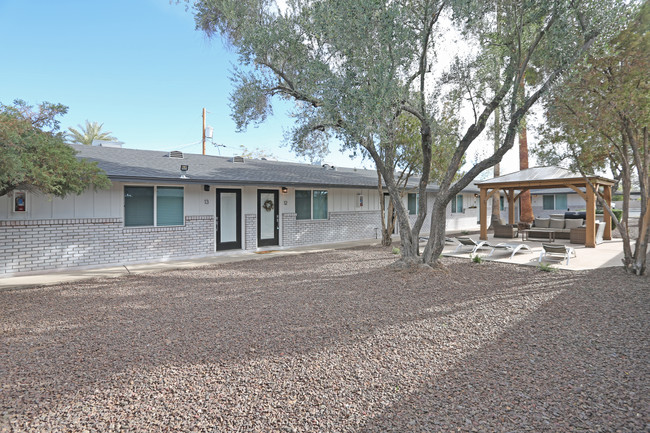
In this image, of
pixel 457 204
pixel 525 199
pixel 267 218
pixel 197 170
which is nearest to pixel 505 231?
pixel 525 199

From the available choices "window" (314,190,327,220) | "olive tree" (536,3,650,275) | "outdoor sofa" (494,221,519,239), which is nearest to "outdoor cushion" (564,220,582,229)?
"outdoor sofa" (494,221,519,239)

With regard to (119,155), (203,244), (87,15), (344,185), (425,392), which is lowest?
(425,392)

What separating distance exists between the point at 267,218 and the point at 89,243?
5.39 meters

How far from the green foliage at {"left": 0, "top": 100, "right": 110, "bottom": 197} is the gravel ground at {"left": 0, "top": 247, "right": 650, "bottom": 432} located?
2.04m

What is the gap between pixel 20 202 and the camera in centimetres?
789

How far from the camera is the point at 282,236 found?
1262 centimetres

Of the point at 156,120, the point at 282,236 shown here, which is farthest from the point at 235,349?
the point at 156,120

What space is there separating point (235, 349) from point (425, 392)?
2.05m

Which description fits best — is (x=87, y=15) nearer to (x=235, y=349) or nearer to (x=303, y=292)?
(x=303, y=292)

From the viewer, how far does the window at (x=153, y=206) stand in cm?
934

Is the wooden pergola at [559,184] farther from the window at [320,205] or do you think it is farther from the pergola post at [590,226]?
the window at [320,205]

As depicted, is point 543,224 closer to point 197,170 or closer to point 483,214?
point 483,214

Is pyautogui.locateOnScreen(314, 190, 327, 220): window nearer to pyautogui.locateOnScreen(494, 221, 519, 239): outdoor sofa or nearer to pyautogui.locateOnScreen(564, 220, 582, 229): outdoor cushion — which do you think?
pyautogui.locateOnScreen(494, 221, 519, 239): outdoor sofa

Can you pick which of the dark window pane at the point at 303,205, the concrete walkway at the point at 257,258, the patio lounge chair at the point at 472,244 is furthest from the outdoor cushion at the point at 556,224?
the dark window pane at the point at 303,205
